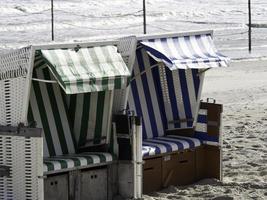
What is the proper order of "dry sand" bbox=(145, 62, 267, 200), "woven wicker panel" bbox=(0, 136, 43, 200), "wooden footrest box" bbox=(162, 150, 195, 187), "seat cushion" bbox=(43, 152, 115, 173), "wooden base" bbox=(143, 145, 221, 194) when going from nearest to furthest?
"woven wicker panel" bbox=(0, 136, 43, 200), "seat cushion" bbox=(43, 152, 115, 173), "dry sand" bbox=(145, 62, 267, 200), "wooden base" bbox=(143, 145, 221, 194), "wooden footrest box" bbox=(162, 150, 195, 187)

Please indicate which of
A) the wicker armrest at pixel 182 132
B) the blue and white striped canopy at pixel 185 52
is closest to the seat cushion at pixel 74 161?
the blue and white striped canopy at pixel 185 52

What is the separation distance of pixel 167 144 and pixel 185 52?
98 cm

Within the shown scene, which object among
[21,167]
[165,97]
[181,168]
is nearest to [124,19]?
[165,97]

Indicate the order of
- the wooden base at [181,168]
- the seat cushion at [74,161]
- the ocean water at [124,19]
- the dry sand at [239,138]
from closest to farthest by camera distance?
the seat cushion at [74,161]
the dry sand at [239,138]
the wooden base at [181,168]
the ocean water at [124,19]

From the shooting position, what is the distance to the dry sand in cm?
898

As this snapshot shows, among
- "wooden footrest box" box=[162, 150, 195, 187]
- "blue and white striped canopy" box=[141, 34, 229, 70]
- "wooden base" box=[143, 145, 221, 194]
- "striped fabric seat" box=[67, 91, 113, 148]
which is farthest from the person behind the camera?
"wooden footrest box" box=[162, 150, 195, 187]

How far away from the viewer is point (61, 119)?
8.83 metres

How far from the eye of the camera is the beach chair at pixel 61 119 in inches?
307

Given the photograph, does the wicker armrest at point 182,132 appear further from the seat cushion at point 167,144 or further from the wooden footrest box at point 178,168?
the wooden footrest box at point 178,168

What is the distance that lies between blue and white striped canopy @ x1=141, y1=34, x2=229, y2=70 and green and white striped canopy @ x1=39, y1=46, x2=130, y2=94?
0.42m

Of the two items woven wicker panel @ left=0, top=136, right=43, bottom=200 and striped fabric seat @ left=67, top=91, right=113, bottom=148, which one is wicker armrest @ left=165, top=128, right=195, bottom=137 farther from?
woven wicker panel @ left=0, top=136, right=43, bottom=200

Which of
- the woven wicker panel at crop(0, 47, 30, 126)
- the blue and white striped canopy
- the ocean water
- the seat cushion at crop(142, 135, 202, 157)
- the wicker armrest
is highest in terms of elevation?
the ocean water

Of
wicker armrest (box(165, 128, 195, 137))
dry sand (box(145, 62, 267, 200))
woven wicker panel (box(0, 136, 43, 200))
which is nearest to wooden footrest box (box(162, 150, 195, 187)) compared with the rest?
dry sand (box(145, 62, 267, 200))

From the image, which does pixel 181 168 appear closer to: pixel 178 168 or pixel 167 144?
pixel 178 168
